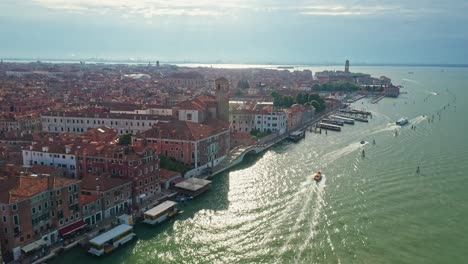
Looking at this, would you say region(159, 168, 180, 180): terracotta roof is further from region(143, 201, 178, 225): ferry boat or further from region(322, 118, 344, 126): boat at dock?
region(322, 118, 344, 126): boat at dock

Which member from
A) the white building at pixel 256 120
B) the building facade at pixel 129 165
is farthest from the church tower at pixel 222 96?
the building facade at pixel 129 165

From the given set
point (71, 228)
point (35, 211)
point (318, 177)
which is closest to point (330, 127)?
point (318, 177)

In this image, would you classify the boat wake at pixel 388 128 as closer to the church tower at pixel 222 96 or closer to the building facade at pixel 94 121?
the church tower at pixel 222 96

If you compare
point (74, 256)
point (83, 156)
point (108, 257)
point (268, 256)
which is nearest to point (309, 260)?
point (268, 256)

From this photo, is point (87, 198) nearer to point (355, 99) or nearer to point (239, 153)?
point (239, 153)

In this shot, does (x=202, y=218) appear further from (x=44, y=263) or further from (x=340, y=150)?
(x=340, y=150)
